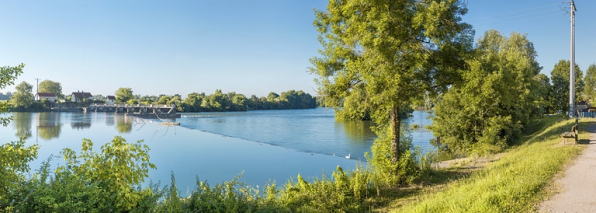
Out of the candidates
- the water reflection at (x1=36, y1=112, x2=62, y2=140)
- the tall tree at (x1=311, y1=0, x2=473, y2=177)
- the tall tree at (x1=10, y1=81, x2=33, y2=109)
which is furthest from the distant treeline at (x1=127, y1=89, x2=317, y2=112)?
the tall tree at (x1=311, y1=0, x2=473, y2=177)

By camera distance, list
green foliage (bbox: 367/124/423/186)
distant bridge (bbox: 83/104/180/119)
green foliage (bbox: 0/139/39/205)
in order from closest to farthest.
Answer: green foliage (bbox: 0/139/39/205)
green foliage (bbox: 367/124/423/186)
distant bridge (bbox: 83/104/180/119)

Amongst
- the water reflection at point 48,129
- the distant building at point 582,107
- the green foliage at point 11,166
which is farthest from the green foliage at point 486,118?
→ the water reflection at point 48,129

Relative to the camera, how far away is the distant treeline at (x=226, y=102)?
11400 centimetres

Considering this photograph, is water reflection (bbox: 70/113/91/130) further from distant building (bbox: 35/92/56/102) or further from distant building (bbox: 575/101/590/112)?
distant building (bbox: 35/92/56/102)

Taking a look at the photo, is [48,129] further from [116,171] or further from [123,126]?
[116,171]

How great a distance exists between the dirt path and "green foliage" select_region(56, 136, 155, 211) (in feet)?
20.8

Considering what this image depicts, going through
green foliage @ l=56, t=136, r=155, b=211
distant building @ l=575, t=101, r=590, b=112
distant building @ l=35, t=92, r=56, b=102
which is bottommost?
green foliage @ l=56, t=136, r=155, b=211

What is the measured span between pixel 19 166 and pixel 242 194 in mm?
3783

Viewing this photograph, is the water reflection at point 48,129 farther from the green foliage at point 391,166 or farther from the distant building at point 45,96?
the distant building at point 45,96

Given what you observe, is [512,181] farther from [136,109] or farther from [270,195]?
[136,109]

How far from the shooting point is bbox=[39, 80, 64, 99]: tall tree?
382ft

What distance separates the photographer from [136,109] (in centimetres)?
10050

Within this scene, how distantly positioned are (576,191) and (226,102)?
119579 millimetres

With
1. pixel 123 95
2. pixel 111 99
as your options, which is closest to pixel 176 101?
pixel 123 95
